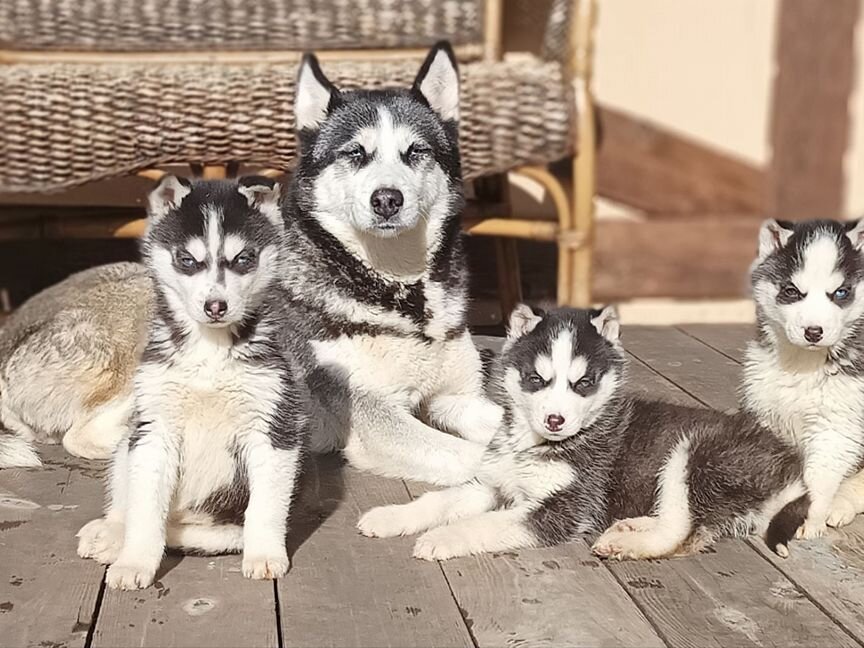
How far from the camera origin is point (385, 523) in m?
2.70

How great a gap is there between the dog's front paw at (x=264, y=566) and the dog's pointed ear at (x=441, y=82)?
153 cm

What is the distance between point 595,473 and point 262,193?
39.4 inches

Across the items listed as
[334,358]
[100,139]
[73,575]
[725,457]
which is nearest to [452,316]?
[334,358]

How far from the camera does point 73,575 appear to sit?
2426 millimetres

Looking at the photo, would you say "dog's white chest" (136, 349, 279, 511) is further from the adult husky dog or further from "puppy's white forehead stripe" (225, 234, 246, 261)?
the adult husky dog

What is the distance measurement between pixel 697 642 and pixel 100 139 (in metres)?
3.04

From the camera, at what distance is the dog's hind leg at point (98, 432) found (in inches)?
129

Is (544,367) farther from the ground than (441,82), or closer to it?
closer to it

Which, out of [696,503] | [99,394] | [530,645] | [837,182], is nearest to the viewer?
[530,645]

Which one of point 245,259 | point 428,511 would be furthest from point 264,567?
point 245,259

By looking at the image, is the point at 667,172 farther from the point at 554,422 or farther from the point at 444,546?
the point at 444,546

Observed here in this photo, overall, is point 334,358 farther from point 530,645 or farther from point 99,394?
point 530,645

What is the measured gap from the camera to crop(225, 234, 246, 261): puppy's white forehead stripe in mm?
2361

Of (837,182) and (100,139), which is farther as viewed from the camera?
(837,182)
